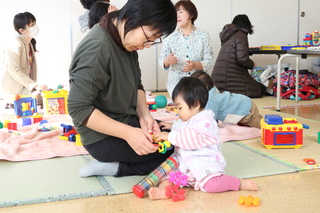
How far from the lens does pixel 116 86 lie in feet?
4.49

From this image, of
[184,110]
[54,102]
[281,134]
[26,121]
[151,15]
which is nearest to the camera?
[151,15]

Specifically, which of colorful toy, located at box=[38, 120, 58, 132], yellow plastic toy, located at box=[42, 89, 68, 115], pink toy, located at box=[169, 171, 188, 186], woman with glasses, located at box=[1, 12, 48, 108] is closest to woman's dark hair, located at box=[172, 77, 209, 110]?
pink toy, located at box=[169, 171, 188, 186]

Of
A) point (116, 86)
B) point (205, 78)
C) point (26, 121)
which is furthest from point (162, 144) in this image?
point (26, 121)

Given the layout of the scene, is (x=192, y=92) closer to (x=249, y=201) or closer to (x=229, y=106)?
(x=249, y=201)

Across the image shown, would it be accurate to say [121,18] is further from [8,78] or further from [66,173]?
[8,78]

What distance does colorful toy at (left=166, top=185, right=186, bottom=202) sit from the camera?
4.14 ft

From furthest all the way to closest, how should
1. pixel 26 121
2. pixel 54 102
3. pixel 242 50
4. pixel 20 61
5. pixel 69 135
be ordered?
1. pixel 242 50
2. pixel 20 61
3. pixel 54 102
4. pixel 26 121
5. pixel 69 135

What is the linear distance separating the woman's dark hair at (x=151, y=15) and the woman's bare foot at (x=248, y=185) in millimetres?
587

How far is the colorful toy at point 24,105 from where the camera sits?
3.00 meters

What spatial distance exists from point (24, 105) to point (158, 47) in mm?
2037

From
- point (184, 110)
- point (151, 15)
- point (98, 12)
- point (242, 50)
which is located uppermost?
point (98, 12)

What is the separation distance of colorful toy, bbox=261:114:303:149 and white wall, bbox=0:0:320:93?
2767 mm

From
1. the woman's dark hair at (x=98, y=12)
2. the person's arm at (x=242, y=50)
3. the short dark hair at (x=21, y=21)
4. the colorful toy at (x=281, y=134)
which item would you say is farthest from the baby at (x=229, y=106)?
the short dark hair at (x=21, y=21)

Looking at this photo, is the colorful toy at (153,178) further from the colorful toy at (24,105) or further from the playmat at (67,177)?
the colorful toy at (24,105)
